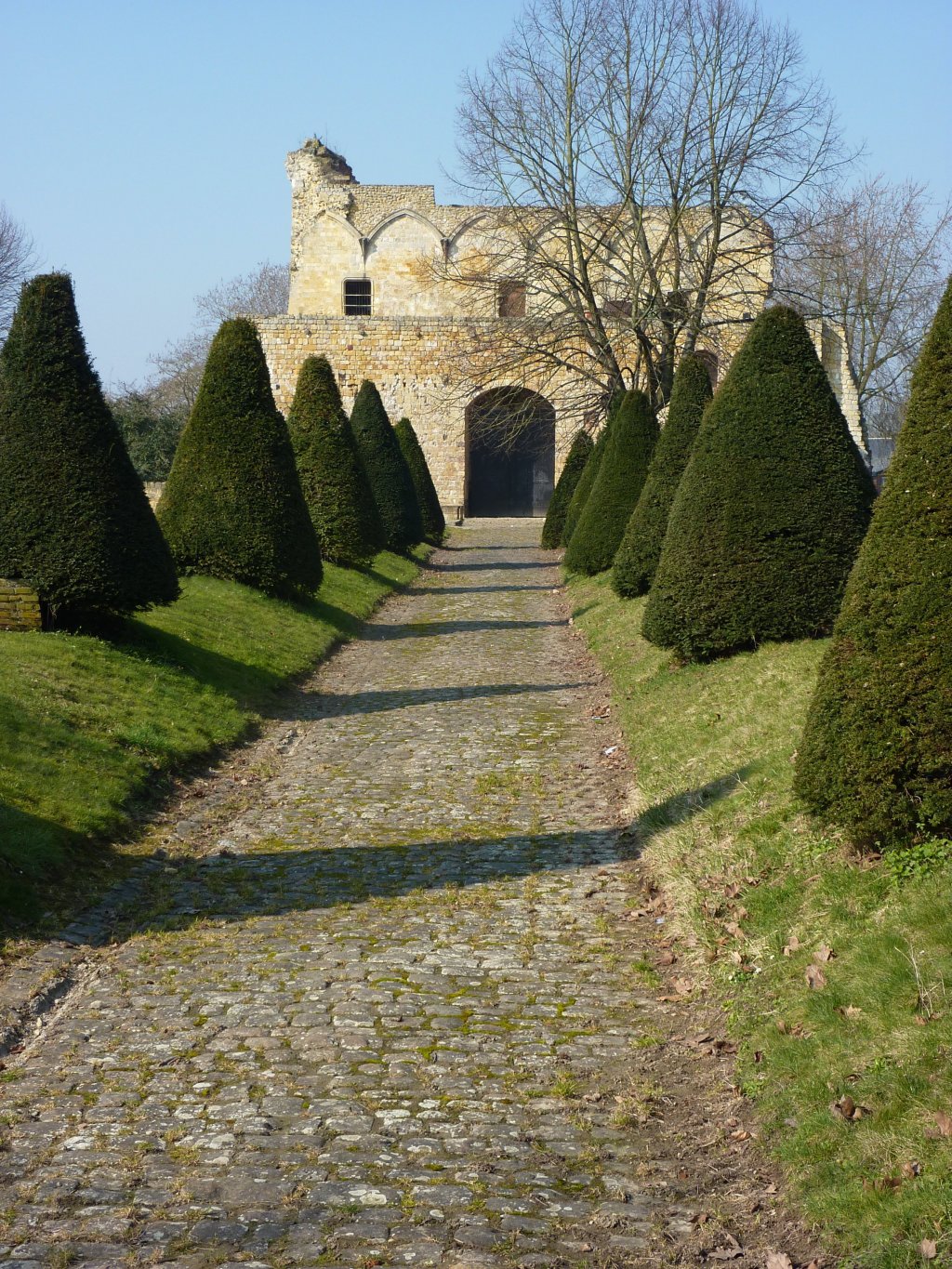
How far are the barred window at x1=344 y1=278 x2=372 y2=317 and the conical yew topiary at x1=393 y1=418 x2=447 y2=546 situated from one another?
15.7 metres

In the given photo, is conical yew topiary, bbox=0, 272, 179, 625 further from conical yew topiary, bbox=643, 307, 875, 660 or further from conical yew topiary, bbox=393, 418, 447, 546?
conical yew topiary, bbox=393, 418, 447, 546

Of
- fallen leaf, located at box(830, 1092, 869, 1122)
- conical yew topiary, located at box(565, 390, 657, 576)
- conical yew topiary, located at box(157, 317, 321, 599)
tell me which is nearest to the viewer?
fallen leaf, located at box(830, 1092, 869, 1122)

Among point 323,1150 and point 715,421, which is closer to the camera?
point 323,1150

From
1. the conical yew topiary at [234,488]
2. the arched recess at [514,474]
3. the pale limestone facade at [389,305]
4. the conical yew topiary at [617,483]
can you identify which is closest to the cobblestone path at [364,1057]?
the conical yew topiary at [234,488]

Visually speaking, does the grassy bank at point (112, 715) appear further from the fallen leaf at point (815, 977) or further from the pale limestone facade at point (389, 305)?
the pale limestone facade at point (389, 305)

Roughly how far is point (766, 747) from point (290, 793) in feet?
9.77

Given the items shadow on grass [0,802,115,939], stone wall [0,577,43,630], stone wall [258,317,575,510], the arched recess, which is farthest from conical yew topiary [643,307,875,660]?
the arched recess

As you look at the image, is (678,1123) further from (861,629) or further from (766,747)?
(766,747)

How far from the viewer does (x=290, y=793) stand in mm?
8188

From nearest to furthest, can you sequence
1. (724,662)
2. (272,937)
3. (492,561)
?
(272,937)
(724,662)
(492,561)

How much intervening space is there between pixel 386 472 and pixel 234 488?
983 centimetres

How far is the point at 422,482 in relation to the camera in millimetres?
30562

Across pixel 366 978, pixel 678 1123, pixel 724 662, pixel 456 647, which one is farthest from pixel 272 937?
pixel 456 647

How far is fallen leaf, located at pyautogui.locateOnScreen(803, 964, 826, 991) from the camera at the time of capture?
4.36 metres
